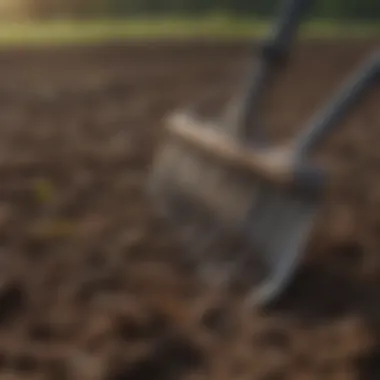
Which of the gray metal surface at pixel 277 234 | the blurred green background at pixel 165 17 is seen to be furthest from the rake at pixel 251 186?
the blurred green background at pixel 165 17

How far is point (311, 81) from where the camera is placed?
3037 millimetres

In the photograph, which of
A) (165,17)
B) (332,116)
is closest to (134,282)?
(332,116)

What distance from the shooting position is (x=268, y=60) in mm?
1314

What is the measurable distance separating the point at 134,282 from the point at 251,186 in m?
0.23

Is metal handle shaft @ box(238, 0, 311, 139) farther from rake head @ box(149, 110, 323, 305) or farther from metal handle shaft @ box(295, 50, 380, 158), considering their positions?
metal handle shaft @ box(295, 50, 380, 158)

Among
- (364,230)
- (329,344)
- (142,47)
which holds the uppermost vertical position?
(142,47)

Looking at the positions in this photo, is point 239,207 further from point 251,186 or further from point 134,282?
point 134,282

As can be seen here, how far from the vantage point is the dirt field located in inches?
35.9

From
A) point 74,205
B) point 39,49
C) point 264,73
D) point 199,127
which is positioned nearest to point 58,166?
point 74,205

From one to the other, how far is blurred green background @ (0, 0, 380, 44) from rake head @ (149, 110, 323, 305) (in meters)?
2.65

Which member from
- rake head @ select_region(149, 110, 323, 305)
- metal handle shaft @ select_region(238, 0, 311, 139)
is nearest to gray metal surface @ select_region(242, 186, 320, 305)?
rake head @ select_region(149, 110, 323, 305)

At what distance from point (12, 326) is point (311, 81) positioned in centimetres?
224

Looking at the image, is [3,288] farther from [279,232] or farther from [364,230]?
[364,230]

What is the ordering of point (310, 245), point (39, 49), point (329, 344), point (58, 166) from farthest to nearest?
1. point (39, 49)
2. point (58, 166)
3. point (310, 245)
4. point (329, 344)
